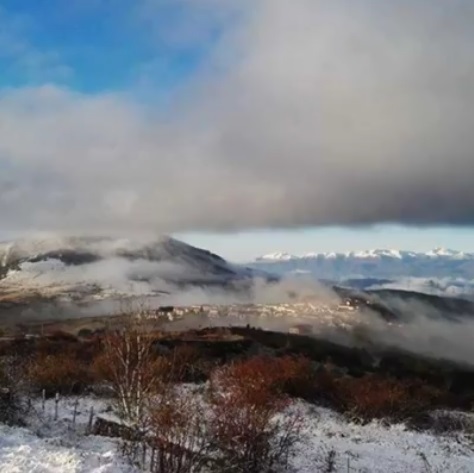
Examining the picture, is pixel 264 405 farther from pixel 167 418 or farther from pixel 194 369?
pixel 194 369

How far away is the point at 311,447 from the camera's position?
30.1 meters

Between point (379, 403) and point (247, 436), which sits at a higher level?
point (247, 436)

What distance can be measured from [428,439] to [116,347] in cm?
1945

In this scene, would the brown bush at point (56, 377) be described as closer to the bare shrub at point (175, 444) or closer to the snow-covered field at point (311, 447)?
the snow-covered field at point (311, 447)

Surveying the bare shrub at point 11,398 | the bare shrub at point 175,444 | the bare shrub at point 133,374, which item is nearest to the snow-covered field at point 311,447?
the bare shrub at point 11,398

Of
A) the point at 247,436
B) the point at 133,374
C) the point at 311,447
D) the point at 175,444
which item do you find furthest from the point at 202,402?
the point at 175,444

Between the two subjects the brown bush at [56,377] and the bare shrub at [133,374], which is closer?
the bare shrub at [133,374]

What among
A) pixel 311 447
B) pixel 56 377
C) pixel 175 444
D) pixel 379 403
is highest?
pixel 175 444

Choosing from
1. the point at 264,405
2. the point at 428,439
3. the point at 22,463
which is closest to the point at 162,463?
the point at 22,463

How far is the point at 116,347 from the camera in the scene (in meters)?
29.3

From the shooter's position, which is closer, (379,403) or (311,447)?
(311,447)

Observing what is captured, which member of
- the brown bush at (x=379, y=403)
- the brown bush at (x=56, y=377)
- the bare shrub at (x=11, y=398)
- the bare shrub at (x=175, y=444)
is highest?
the bare shrub at (x=175, y=444)

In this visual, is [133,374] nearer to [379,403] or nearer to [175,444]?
[175,444]

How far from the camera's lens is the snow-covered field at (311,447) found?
17.6 metres
